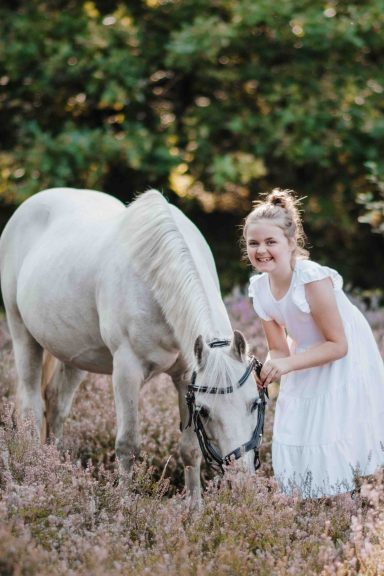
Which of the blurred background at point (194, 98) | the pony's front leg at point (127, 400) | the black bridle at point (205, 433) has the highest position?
the black bridle at point (205, 433)

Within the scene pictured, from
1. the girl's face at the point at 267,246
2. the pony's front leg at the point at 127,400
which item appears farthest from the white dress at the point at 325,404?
the pony's front leg at the point at 127,400

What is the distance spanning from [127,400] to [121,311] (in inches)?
16.8

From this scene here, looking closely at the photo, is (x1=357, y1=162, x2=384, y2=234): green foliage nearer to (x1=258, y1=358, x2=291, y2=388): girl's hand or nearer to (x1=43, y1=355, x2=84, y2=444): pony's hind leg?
(x1=43, y1=355, x2=84, y2=444): pony's hind leg

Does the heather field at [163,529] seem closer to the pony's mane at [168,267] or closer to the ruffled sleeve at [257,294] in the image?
the pony's mane at [168,267]

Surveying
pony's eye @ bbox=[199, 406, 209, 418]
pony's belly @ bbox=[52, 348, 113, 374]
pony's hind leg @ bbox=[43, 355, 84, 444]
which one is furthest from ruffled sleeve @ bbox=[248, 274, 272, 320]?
pony's hind leg @ bbox=[43, 355, 84, 444]

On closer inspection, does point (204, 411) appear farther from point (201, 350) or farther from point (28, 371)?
point (28, 371)

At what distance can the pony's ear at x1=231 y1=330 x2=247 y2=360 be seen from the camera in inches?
128

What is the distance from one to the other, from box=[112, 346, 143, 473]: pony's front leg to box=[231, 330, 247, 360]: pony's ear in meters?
0.74

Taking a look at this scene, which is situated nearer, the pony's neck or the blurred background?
the pony's neck

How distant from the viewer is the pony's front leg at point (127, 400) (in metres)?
3.87

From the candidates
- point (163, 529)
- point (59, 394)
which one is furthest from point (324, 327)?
point (59, 394)

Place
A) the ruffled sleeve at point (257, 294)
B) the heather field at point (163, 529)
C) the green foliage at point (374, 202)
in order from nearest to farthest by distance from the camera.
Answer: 1. the heather field at point (163, 529)
2. the ruffled sleeve at point (257, 294)
3. the green foliage at point (374, 202)

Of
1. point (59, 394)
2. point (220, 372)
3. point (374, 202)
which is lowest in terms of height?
point (374, 202)

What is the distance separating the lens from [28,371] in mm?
5055
